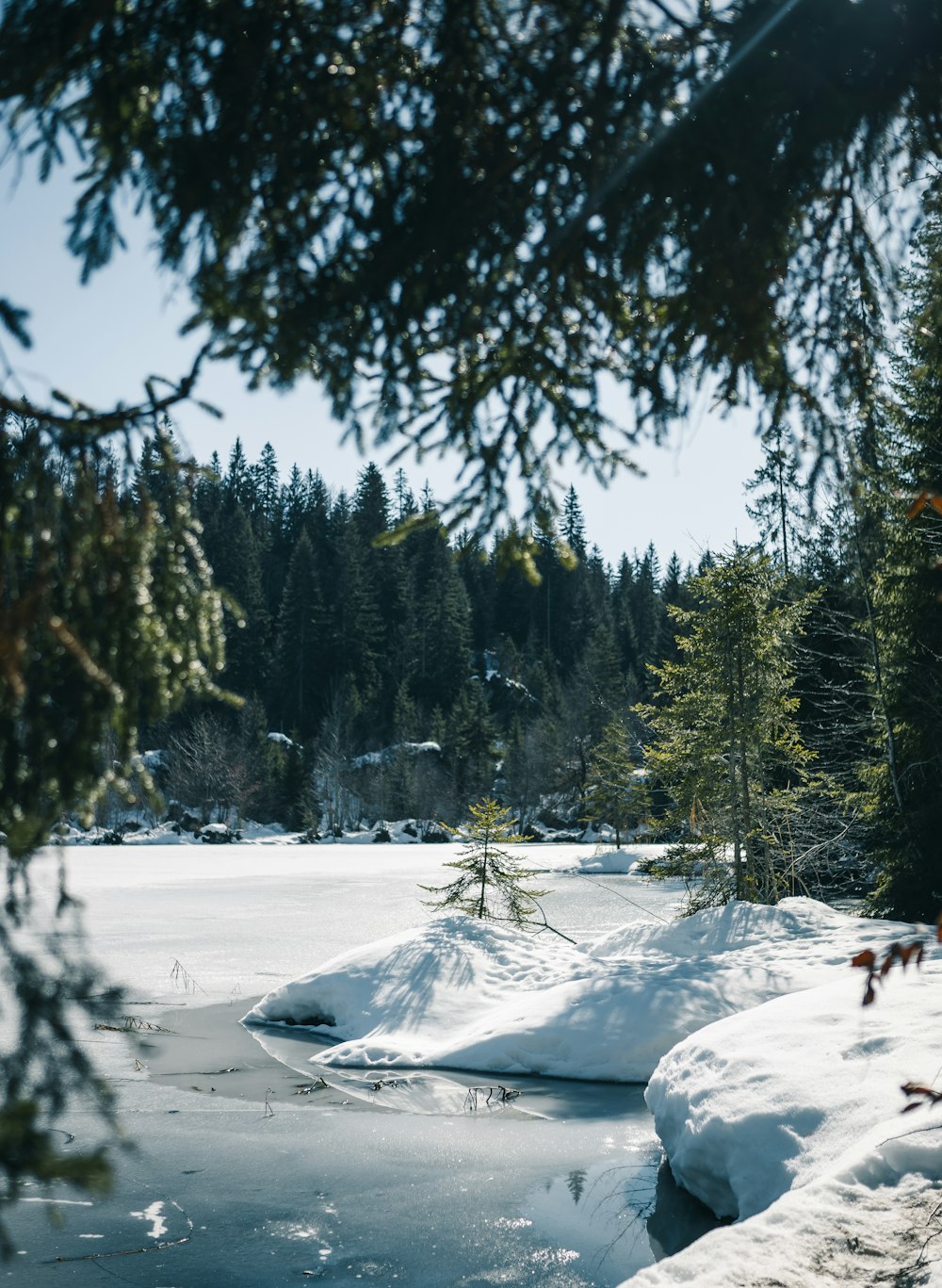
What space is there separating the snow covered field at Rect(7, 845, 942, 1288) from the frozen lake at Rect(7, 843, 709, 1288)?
0.02m

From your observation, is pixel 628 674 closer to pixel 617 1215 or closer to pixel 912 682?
pixel 912 682

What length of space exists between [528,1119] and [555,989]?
9.44 ft

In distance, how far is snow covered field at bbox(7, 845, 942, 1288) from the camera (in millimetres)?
4664

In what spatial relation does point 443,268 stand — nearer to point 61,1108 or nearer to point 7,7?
point 7,7

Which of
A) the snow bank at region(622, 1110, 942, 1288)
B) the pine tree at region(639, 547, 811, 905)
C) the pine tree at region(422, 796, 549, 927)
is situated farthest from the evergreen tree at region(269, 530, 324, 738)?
the snow bank at region(622, 1110, 942, 1288)

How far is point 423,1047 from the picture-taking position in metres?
10.6

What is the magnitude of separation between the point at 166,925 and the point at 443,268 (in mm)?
17426

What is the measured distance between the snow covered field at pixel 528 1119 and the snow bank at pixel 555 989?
0.03 m

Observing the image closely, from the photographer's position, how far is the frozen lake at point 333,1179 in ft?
18.6

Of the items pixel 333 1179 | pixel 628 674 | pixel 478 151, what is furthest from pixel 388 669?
pixel 478 151

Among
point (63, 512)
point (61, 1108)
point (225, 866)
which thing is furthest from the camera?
point (225, 866)

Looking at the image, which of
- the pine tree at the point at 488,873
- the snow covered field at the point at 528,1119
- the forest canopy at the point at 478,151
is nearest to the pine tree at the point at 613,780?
the pine tree at the point at 488,873

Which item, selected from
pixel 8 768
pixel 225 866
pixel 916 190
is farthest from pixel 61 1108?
pixel 225 866

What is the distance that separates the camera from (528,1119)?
8.40 meters
